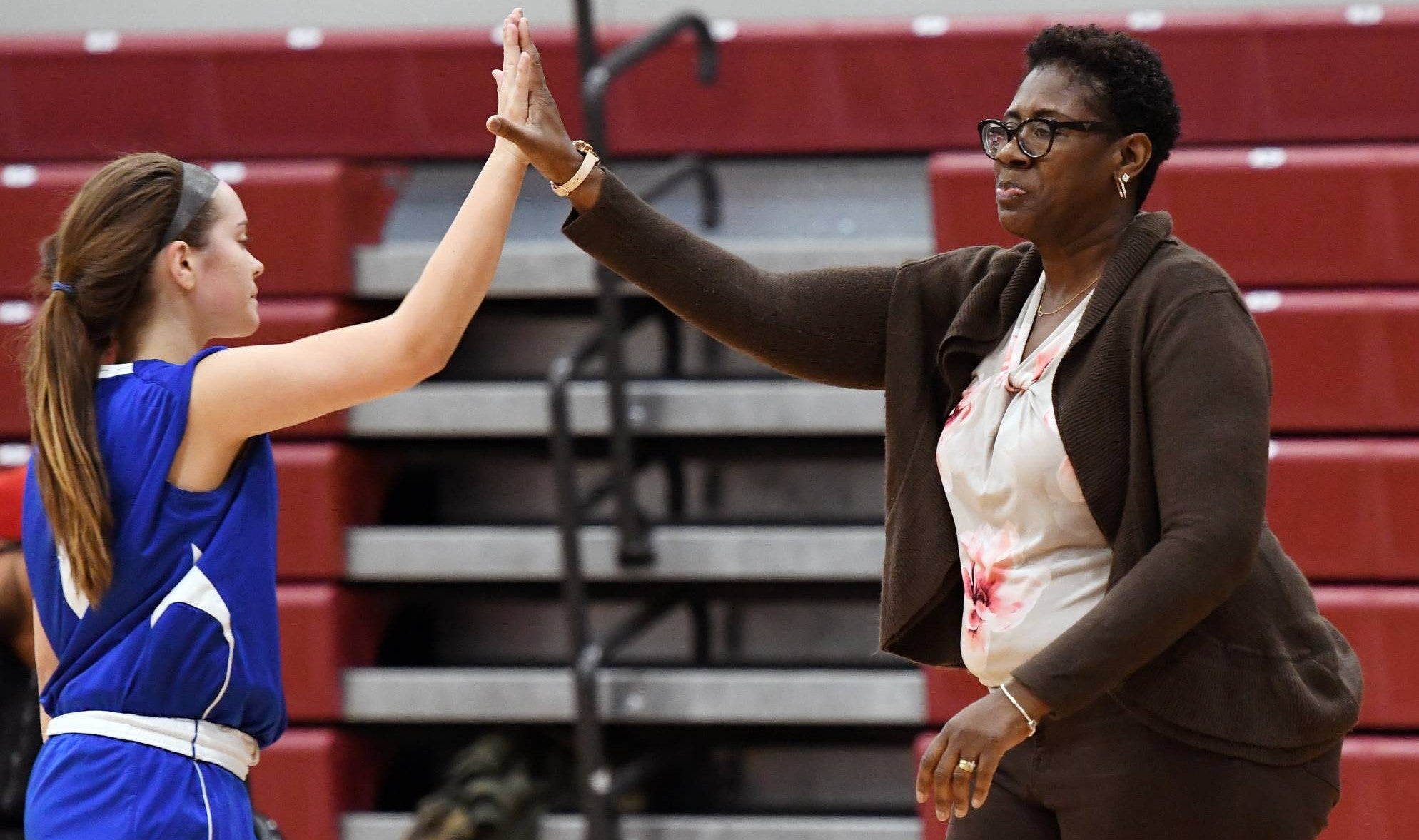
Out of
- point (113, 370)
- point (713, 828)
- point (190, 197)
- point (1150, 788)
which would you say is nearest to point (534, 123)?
point (190, 197)

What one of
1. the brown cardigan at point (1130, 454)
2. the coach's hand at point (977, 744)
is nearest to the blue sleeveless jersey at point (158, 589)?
the brown cardigan at point (1130, 454)

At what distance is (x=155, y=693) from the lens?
150cm

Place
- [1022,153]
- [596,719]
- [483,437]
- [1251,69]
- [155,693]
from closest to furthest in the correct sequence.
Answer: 1. [155,693]
2. [1022,153]
3. [596,719]
4. [1251,69]
5. [483,437]

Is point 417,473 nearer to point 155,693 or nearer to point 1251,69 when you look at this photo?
point 1251,69

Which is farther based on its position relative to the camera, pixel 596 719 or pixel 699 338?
pixel 699 338

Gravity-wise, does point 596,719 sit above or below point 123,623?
below

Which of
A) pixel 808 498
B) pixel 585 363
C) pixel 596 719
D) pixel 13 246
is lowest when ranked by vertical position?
pixel 596 719

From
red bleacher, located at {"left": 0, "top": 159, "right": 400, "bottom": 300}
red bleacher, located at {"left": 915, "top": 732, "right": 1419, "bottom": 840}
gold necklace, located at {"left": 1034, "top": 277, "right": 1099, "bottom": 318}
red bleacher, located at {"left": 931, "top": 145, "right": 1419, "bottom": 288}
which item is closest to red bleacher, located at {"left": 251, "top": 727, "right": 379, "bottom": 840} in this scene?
red bleacher, located at {"left": 0, "top": 159, "right": 400, "bottom": 300}

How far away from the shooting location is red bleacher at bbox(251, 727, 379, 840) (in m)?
3.64

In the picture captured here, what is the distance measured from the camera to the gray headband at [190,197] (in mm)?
1579

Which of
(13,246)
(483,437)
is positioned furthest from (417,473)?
(13,246)

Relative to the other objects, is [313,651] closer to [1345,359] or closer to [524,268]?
[524,268]

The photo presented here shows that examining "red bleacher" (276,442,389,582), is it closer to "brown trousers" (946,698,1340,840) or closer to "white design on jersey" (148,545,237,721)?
"white design on jersey" (148,545,237,721)

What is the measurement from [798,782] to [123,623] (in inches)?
96.2
